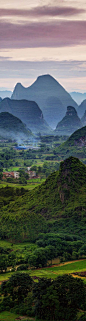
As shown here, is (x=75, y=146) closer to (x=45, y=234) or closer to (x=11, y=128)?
(x=11, y=128)

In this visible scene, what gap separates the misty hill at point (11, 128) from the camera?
157875 millimetres

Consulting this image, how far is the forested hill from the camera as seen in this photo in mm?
32469

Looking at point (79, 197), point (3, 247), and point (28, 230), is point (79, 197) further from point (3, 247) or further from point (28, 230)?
point (3, 247)

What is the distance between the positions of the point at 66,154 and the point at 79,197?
206ft

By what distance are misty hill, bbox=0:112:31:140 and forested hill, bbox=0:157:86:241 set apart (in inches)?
4523

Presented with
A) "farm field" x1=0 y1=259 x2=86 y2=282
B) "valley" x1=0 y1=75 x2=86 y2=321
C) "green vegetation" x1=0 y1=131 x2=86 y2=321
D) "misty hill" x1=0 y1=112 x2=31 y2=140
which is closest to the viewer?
"valley" x1=0 y1=75 x2=86 y2=321

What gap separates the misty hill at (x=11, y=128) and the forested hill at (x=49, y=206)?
114893 millimetres

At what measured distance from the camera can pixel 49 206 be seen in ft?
121

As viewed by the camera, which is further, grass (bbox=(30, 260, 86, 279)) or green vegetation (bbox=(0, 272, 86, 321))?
grass (bbox=(30, 260, 86, 279))

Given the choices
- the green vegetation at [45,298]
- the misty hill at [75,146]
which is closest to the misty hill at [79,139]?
the misty hill at [75,146]

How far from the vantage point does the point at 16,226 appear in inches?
1281

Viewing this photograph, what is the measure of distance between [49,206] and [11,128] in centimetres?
12411

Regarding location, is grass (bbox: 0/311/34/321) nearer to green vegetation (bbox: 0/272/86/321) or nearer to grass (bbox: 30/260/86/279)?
green vegetation (bbox: 0/272/86/321)

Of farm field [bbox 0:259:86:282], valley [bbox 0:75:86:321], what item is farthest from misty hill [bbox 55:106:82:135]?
farm field [bbox 0:259:86:282]
